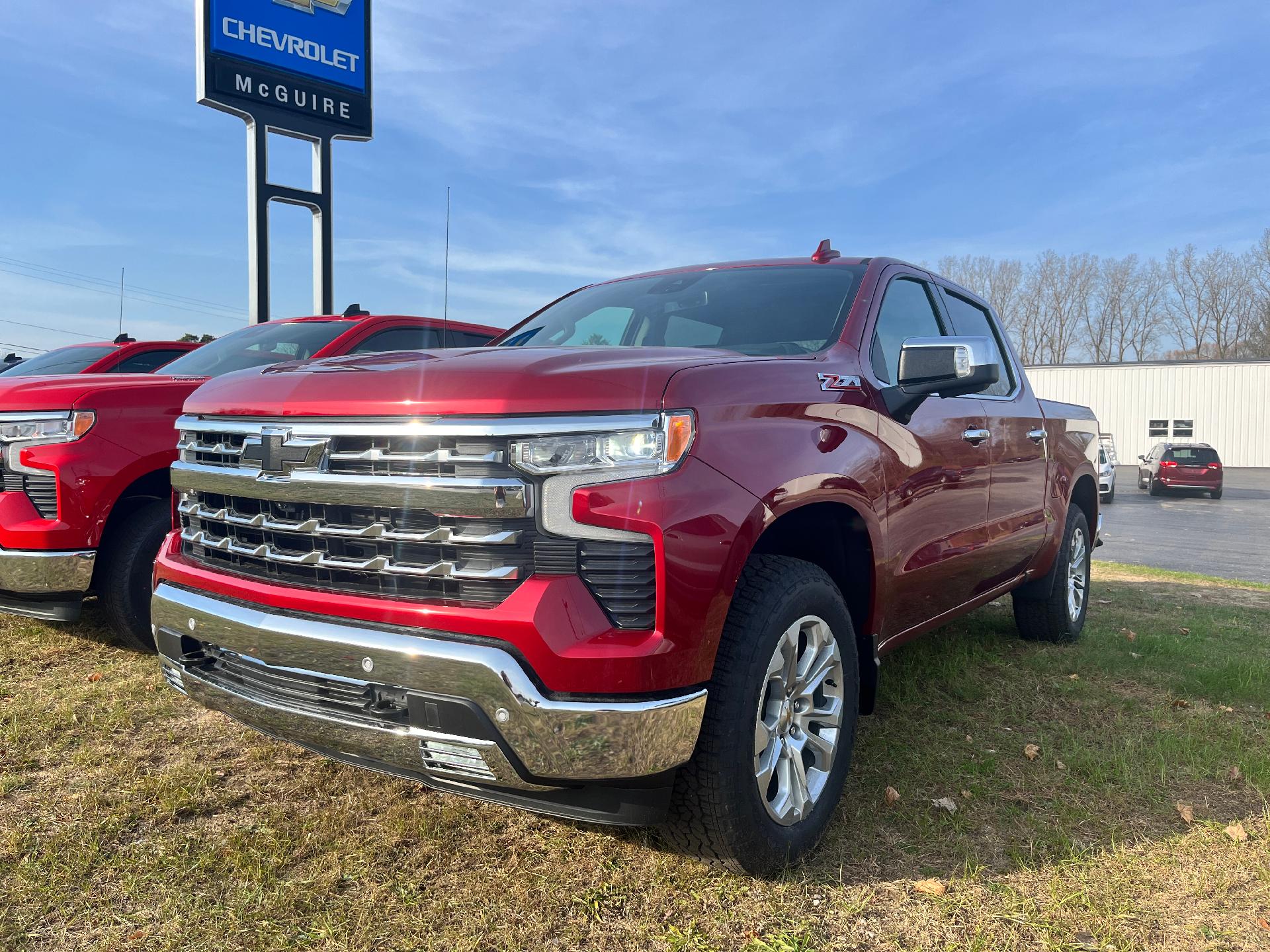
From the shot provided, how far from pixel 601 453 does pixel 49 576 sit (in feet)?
9.87

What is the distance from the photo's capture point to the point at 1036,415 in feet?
14.9

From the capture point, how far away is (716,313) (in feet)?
11.2

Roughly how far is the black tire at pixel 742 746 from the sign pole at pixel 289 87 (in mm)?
12628

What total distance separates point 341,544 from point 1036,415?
3.60 m

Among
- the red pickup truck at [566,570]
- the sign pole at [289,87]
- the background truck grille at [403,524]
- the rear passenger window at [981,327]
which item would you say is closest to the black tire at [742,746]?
the red pickup truck at [566,570]

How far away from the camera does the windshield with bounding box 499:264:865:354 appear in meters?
3.18

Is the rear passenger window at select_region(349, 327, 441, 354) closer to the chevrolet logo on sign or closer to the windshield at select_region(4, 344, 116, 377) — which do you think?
the windshield at select_region(4, 344, 116, 377)

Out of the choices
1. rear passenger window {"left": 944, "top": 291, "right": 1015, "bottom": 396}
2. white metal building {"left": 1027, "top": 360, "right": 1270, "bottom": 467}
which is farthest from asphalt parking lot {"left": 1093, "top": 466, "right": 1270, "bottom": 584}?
rear passenger window {"left": 944, "top": 291, "right": 1015, "bottom": 396}

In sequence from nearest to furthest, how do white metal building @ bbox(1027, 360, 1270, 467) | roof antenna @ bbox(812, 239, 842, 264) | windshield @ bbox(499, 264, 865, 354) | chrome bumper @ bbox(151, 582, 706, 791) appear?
chrome bumper @ bbox(151, 582, 706, 791) < windshield @ bbox(499, 264, 865, 354) < roof antenna @ bbox(812, 239, 842, 264) < white metal building @ bbox(1027, 360, 1270, 467)

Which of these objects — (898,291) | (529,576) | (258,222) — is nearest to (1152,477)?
(258,222)

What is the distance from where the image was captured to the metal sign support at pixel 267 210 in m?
13.2

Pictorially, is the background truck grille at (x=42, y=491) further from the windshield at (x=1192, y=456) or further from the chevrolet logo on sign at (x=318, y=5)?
the windshield at (x=1192, y=456)

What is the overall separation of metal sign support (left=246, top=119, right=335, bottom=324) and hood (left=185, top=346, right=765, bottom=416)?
1146 cm

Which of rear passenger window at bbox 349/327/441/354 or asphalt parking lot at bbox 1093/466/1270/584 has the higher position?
rear passenger window at bbox 349/327/441/354
